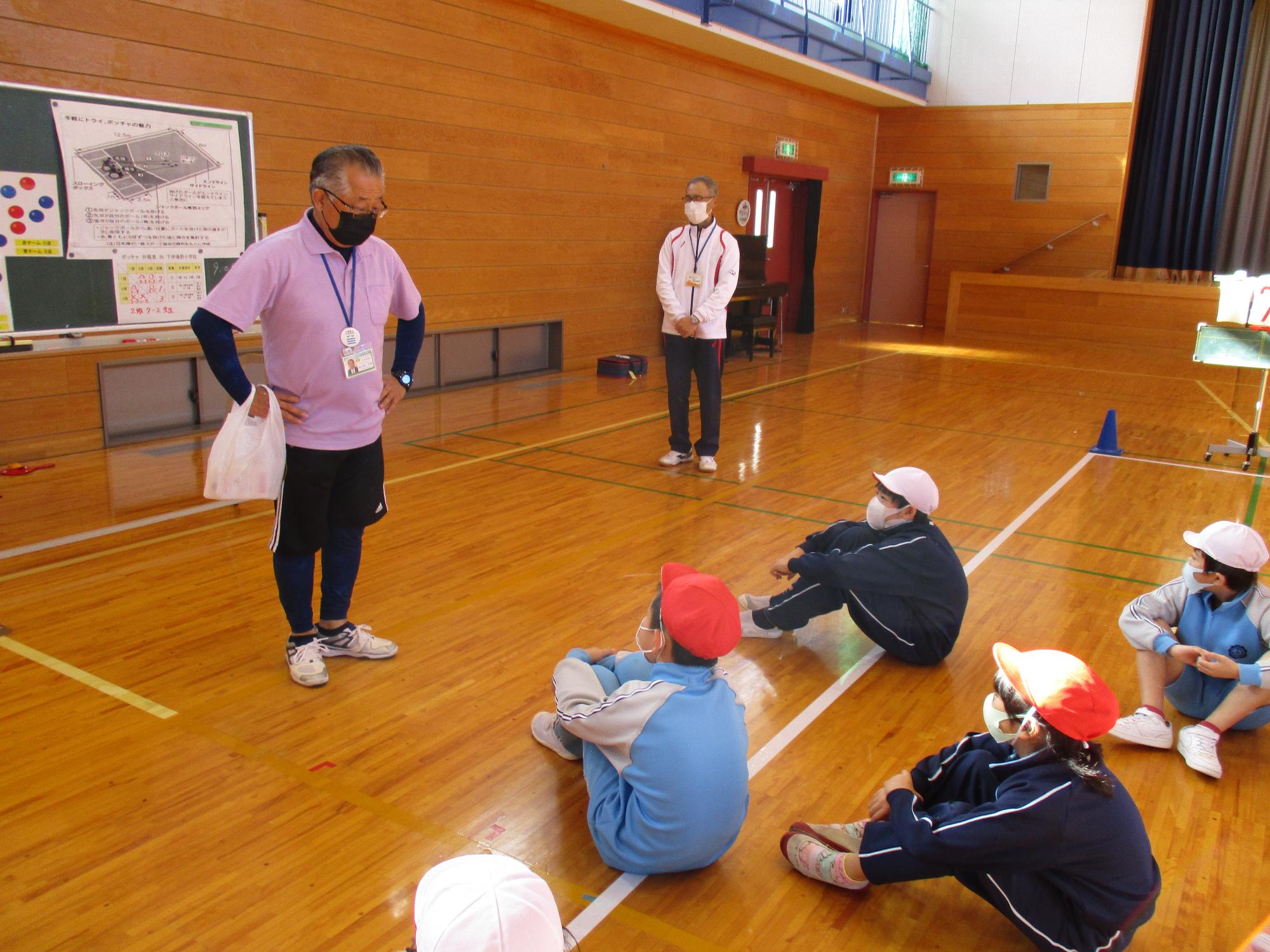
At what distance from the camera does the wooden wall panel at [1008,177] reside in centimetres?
1395

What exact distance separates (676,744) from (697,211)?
396 centimetres

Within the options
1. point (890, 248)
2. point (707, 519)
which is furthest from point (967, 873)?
point (890, 248)

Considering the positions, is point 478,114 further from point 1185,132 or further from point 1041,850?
point 1185,132

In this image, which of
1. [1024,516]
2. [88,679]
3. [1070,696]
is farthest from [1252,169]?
[88,679]

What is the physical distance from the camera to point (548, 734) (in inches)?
109

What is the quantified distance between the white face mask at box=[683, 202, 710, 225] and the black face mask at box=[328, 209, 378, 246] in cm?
290

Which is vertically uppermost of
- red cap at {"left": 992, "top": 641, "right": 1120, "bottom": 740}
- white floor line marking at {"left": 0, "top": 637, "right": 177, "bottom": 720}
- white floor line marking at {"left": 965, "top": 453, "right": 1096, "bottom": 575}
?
red cap at {"left": 992, "top": 641, "right": 1120, "bottom": 740}

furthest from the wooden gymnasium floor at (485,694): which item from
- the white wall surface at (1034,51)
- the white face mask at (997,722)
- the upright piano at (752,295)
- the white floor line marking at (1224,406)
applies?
the white wall surface at (1034,51)

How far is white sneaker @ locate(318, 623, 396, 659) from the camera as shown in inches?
127

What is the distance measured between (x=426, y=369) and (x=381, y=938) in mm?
6479

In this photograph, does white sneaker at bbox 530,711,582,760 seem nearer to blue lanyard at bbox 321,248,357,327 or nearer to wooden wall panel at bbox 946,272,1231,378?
blue lanyard at bbox 321,248,357,327

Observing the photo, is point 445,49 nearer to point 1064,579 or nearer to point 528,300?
point 528,300

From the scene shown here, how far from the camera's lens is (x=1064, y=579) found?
4.27 m

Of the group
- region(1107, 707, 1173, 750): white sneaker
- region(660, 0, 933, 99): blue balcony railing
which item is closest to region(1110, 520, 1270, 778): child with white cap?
region(1107, 707, 1173, 750): white sneaker
